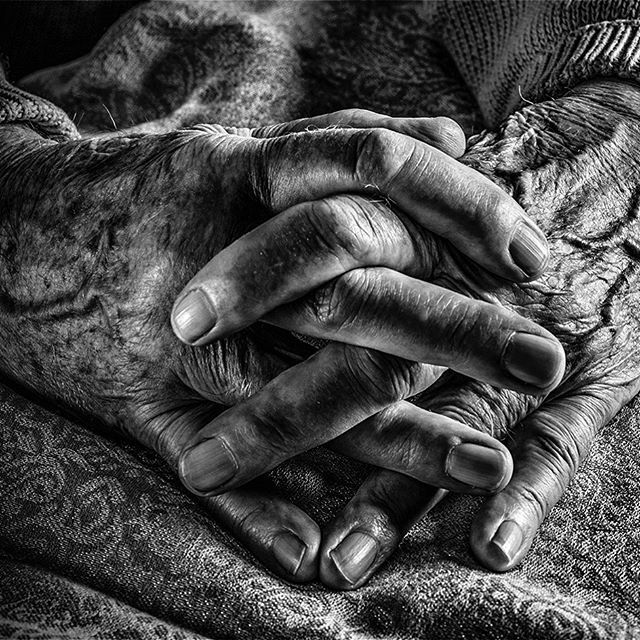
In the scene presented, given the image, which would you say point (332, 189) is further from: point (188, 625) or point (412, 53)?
point (412, 53)

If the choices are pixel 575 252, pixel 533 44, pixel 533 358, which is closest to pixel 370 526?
pixel 533 358

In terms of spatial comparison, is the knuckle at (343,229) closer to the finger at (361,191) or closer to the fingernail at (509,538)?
the finger at (361,191)

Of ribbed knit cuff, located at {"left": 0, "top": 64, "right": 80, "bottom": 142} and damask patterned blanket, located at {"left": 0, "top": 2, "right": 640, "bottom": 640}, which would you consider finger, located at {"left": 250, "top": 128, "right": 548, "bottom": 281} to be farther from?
ribbed knit cuff, located at {"left": 0, "top": 64, "right": 80, "bottom": 142}

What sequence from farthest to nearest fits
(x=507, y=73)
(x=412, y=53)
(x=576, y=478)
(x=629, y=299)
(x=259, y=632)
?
(x=412, y=53) → (x=507, y=73) → (x=629, y=299) → (x=576, y=478) → (x=259, y=632)

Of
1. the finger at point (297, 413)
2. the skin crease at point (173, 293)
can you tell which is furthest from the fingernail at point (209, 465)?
the skin crease at point (173, 293)

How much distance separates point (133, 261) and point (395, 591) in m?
0.49

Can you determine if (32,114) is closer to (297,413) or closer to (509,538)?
(297,413)

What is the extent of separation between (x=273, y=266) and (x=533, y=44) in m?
0.91

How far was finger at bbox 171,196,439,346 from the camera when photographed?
0.79 m

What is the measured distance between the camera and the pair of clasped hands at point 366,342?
79 centimetres

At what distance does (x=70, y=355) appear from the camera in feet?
3.24

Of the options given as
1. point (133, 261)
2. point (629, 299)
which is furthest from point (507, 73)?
point (133, 261)

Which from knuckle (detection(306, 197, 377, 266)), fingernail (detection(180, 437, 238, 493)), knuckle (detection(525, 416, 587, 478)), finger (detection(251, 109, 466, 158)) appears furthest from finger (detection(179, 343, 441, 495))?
finger (detection(251, 109, 466, 158))

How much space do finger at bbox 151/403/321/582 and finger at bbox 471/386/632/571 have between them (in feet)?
0.61
